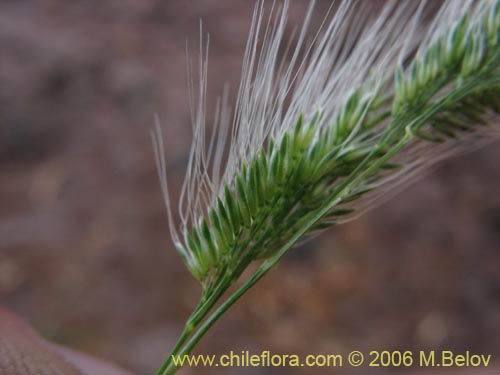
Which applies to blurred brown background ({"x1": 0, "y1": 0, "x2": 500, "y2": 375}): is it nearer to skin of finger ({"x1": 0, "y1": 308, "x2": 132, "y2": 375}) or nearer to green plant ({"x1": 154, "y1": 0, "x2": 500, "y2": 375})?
skin of finger ({"x1": 0, "y1": 308, "x2": 132, "y2": 375})

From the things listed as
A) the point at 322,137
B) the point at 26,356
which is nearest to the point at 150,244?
the point at 26,356

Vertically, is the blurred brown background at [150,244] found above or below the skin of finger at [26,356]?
below

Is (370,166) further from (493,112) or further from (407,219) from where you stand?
(407,219)

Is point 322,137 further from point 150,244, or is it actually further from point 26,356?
point 150,244

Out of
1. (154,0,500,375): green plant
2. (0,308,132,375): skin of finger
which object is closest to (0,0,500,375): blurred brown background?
(0,308,132,375): skin of finger

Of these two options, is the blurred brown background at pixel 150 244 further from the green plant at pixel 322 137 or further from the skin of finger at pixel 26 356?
the green plant at pixel 322 137

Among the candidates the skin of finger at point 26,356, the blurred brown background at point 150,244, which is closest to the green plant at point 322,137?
the skin of finger at point 26,356

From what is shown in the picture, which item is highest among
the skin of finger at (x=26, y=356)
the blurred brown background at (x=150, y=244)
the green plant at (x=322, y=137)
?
the green plant at (x=322, y=137)
